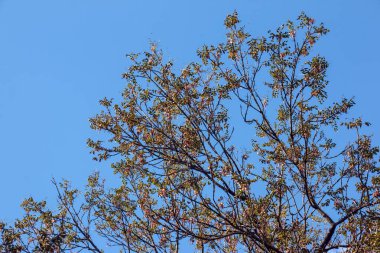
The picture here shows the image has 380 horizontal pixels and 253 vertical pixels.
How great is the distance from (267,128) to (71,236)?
5175 millimetres

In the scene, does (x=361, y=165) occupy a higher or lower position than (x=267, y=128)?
lower

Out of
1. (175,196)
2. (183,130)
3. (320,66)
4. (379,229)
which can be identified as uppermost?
(320,66)

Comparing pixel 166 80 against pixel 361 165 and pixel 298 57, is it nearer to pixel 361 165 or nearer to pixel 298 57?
pixel 298 57

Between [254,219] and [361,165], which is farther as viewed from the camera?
[361,165]

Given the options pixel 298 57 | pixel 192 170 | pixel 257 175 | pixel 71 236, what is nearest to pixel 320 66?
pixel 298 57

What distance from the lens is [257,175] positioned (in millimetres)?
11977

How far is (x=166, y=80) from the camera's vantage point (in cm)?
1278

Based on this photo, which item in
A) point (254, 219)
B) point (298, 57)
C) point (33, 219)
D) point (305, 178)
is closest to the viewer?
point (254, 219)

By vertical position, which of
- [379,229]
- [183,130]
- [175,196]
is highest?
[183,130]

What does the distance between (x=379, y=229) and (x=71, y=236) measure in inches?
266

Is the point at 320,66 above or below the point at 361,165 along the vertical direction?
above

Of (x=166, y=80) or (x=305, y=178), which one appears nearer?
(x=305, y=178)

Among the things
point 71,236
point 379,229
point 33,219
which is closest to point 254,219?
point 379,229

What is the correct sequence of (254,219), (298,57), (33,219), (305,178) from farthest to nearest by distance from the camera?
(33,219) → (298,57) → (305,178) → (254,219)
